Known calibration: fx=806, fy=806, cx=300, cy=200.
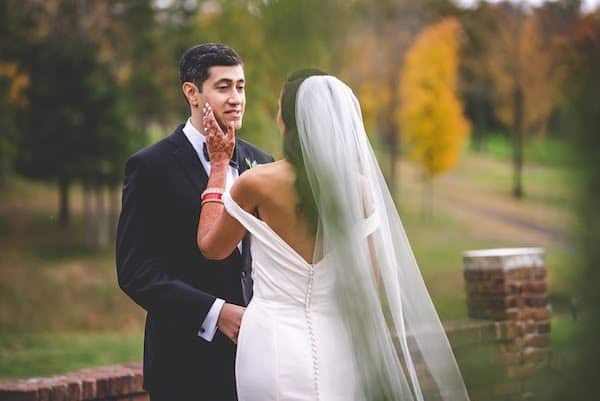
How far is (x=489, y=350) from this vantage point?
7.09 ft

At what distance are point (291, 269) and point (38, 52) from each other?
71.6 ft

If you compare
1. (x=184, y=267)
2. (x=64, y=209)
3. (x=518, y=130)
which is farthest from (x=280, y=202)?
(x=518, y=130)

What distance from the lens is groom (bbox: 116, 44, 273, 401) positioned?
3309 mm

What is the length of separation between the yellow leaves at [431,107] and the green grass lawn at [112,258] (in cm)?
263

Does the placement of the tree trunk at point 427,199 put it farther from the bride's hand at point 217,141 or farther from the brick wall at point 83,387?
the bride's hand at point 217,141

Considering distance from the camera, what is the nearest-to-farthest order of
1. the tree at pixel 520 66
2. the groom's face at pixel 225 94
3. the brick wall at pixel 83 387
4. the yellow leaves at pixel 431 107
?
the groom's face at pixel 225 94
the brick wall at pixel 83 387
the yellow leaves at pixel 431 107
the tree at pixel 520 66

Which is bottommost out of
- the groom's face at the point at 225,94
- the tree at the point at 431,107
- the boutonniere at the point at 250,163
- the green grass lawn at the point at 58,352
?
the green grass lawn at the point at 58,352

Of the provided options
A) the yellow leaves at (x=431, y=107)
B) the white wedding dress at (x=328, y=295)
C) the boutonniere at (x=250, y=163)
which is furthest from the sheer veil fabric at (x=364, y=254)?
the yellow leaves at (x=431, y=107)

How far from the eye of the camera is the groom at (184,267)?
331 cm

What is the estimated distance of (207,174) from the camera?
363 centimetres

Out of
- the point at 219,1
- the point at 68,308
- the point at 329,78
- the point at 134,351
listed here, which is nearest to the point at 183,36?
the point at 219,1

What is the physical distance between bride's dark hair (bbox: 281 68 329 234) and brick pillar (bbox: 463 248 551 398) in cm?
301

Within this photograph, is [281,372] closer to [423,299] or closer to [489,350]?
[423,299]

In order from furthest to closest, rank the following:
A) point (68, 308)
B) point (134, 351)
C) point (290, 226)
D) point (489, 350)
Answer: point (68, 308)
point (134, 351)
point (290, 226)
point (489, 350)
